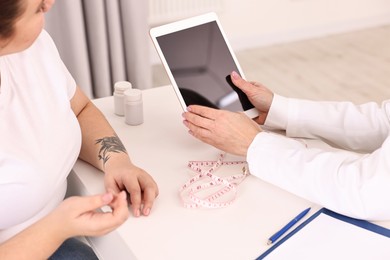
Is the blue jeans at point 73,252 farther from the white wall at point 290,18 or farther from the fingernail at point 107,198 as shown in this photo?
the white wall at point 290,18

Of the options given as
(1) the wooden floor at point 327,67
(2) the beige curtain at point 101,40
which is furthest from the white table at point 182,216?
(1) the wooden floor at point 327,67

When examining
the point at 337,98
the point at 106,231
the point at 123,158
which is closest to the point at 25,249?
the point at 106,231

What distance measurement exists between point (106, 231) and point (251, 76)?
97.3 inches

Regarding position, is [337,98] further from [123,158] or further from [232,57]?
[123,158]

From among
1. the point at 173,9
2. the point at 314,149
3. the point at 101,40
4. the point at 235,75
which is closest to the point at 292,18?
the point at 173,9

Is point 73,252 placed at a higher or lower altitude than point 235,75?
lower

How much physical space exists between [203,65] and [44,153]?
17.2 inches

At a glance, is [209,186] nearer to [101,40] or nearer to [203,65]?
[203,65]

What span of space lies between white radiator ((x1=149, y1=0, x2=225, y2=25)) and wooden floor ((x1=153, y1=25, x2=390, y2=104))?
31cm

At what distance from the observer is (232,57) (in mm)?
1378

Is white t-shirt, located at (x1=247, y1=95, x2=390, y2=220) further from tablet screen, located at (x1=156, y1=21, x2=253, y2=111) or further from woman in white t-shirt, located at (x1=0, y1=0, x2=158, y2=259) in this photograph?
woman in white t-shirt, located at (x1=0, y1=0, x2=158, y2=259)

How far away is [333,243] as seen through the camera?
975 millimetres

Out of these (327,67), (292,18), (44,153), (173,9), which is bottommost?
(327,67)

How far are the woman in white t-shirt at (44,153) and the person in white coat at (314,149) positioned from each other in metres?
0.20
